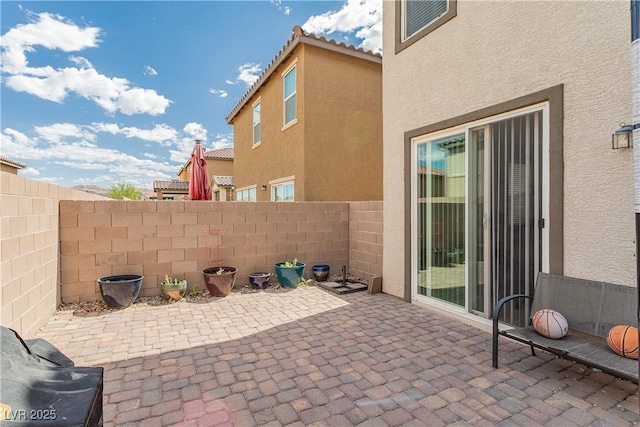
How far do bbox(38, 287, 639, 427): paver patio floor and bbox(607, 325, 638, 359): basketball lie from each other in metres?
0.42

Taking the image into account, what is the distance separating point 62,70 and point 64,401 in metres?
14.3

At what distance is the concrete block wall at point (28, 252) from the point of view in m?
3.46

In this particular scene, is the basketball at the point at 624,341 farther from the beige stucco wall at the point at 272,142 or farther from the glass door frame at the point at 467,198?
the beige stucco wall at the point at 272,142

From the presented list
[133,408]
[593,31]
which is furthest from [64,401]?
[593,31]

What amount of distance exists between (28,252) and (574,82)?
22.5 feet

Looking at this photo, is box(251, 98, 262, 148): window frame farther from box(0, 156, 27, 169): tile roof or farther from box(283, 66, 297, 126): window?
box(0, 156, 27, 169): tile roof

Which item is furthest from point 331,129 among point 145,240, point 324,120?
point 145,240

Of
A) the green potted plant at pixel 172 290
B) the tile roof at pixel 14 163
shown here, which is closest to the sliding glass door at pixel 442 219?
the green potted plant at pixel 172 290

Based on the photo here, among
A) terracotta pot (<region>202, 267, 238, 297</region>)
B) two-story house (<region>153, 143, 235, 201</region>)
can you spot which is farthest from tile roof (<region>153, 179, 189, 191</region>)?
terracotta pot (<region>202, 267, 238, 297</region>)

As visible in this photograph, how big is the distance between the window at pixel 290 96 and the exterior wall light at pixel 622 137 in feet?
26.2

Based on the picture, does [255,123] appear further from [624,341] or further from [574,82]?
[624,341]

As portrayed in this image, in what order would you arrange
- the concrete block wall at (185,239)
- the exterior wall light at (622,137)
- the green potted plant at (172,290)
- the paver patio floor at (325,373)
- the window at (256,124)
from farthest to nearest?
the window at (256,124) → the green potted plant at (172,290) → the concrete block wall at (185,239) → the exterior wall light at (622,137) → the paver patio floor at (325,373)

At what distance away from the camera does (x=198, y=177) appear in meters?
7.91

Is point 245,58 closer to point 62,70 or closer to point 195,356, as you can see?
point 62,70
